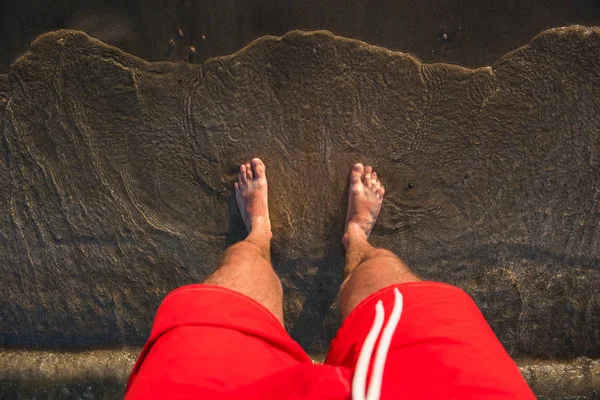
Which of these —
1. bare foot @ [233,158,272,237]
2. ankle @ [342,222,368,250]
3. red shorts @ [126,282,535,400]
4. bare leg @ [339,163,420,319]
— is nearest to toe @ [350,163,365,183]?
bare leg @ [339,163,420,319]

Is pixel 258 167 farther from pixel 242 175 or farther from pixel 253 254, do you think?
pixel 253 254

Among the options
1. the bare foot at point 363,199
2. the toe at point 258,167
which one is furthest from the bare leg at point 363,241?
the toe at point 258,167

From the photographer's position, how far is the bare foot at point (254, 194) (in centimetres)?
175

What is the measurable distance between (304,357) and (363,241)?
691 mm

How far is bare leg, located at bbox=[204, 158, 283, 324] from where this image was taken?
1488 millimetres

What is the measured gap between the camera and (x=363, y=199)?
1.74 m

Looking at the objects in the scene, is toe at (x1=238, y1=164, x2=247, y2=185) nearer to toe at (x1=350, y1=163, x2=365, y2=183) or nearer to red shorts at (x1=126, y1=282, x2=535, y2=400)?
toe at (x1=350, y1=163, x2=365, y2=183)

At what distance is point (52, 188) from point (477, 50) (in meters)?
1.75

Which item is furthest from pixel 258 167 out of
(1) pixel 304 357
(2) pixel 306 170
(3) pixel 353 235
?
(1) pixel 304 357

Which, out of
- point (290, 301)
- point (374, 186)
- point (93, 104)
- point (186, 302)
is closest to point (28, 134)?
point (93, 104)

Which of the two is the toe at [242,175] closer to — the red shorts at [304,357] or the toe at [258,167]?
the toe at [258,167]

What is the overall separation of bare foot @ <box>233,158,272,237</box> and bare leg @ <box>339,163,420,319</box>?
13.1 inches

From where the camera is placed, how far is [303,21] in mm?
1684

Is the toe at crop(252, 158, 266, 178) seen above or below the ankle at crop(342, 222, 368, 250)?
above
